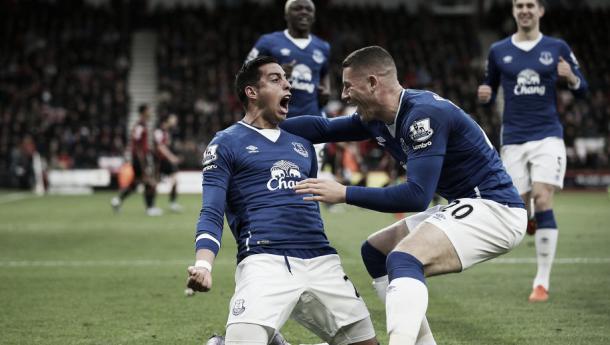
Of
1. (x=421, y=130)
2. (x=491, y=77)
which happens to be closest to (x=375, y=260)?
(x=421, y=130)

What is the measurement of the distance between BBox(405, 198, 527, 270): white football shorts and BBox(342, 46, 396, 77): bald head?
84cm

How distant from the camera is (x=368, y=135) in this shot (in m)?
5.34

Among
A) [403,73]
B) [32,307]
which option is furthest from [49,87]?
[32,307]

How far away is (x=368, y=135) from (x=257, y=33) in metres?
27.6

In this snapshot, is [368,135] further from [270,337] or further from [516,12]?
[516,12]

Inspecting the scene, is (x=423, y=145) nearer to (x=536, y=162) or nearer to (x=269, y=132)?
(x=269, y=132)

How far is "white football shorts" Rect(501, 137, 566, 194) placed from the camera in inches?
309

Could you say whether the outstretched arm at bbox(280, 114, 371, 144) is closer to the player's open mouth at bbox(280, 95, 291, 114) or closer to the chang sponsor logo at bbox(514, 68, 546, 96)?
the player's open mouth at bbox(280, 95, 291, 114)

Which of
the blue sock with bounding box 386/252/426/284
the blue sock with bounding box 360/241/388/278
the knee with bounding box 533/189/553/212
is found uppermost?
the blue sock with bounding box 386/252/426/284

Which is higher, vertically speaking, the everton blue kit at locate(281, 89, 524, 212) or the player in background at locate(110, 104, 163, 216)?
the everton blue kit at locate(281, 89, 524, 212)

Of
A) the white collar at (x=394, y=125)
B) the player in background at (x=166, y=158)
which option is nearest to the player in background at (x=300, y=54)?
the white collar at (x=394, y=125)

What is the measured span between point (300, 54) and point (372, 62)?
480cm

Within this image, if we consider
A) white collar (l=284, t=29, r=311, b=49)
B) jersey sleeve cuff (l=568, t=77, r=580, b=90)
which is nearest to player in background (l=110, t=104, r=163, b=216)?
white collar (l=284, t=29, r=311, b=49)

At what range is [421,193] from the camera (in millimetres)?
4492
